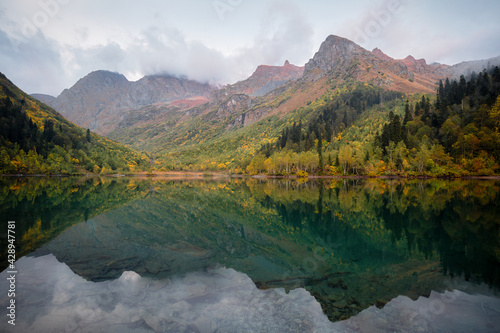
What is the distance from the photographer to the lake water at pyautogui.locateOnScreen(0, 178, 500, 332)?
7.50m

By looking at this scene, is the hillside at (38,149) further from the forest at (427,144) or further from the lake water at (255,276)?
the lake water at (255,276)

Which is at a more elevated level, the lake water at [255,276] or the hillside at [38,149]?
the hillside at [38,149]

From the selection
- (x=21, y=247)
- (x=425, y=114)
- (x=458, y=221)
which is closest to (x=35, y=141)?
(x=21, y=247)

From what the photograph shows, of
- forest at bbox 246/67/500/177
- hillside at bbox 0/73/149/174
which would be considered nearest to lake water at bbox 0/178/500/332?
forest at bbox 246/67/500/177

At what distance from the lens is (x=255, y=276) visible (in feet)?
37.3

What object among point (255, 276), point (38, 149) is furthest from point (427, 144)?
point (38, 149)

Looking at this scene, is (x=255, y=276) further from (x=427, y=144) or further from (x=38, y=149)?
(x=38, y=149)

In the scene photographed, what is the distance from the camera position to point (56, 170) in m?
115

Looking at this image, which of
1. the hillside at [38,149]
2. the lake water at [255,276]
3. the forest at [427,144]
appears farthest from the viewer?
the hillside at [38,149]

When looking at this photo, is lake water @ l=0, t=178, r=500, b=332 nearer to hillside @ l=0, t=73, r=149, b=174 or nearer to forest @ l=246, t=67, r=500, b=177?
forest @ l=246, t=67, r=500, b=177

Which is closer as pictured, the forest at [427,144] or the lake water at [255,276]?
the lake water at [255,276]

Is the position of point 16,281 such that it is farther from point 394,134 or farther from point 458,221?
point 394,134

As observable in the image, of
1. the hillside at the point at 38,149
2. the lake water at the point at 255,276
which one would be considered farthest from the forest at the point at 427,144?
the hillside at the point at 38,149

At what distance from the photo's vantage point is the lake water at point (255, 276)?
24.6ft
